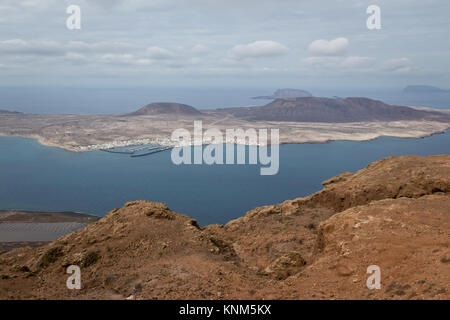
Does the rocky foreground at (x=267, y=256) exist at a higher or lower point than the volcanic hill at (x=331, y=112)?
lower

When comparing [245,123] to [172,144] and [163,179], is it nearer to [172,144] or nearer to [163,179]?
[172,144]

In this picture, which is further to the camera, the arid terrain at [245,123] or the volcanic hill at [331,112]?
the volcanic hill at [331,112]

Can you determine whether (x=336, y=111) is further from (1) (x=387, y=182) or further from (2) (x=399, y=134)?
(1) (x=387, y=182)

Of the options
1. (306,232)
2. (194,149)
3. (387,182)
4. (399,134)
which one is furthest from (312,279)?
(399,134)

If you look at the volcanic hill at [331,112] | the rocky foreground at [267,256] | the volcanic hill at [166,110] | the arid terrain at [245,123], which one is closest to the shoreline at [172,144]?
the arid terrain at [245,123]

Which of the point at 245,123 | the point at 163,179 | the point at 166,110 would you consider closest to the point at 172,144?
the point at 163,179

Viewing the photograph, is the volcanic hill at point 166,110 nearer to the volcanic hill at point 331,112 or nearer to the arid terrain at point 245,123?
the arid terrain at point 245,123
